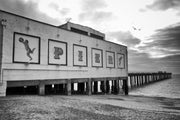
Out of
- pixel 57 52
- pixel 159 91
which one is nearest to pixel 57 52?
pixel 57 52

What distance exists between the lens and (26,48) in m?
15.7

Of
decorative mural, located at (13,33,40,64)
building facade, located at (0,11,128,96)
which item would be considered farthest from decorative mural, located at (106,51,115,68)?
decorative mural, located at (13,33,40,64)

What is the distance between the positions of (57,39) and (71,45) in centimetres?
269

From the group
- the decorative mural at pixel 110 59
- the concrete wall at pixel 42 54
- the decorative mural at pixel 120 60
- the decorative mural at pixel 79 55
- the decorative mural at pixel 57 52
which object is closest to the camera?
the concrete wall at pixel 42 54

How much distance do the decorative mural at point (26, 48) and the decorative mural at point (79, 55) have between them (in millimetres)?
6389


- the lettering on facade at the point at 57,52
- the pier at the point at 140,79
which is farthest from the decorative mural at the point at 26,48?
the pier at the point at 140,79

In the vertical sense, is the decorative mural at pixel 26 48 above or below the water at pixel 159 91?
above

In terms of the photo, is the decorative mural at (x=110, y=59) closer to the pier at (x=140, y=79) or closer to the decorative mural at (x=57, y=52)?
the decorative mural at (x=57, y=52)

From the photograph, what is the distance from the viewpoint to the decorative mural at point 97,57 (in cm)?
2548

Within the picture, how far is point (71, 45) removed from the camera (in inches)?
837

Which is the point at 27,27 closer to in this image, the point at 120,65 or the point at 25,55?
the point at 25,55

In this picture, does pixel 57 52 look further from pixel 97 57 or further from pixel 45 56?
pixel 97 57

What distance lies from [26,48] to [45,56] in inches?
104

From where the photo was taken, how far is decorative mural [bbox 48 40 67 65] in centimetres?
1845
